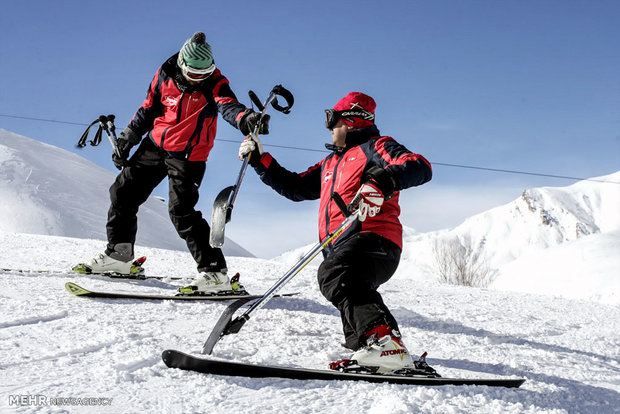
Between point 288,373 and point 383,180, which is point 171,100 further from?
point 288,373

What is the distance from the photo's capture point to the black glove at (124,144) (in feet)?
16.5

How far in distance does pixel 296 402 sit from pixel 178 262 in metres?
5.61

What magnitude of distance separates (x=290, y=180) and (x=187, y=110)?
4.47 ft

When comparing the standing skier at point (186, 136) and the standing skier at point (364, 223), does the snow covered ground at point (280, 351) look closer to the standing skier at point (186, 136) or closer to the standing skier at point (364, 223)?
the standing skier at point (364, 223)

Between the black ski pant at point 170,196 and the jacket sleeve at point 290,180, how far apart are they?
1025 mm

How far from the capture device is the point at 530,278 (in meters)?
28.8

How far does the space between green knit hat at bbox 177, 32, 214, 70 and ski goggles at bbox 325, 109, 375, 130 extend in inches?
57.4

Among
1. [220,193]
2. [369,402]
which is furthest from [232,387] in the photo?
[220,193]

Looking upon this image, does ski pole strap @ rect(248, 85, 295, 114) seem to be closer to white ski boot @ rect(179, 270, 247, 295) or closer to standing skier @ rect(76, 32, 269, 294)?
standing skier @ rect(76, 32, 269, 294)

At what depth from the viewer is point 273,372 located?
8.00 ft

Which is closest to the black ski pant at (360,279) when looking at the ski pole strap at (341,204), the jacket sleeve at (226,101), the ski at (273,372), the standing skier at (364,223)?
the standing skier at (364,223)

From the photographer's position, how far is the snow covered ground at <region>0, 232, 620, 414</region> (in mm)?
2154

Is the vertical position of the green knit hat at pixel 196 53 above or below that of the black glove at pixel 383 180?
above

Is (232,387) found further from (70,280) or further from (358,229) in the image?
(70,280)
